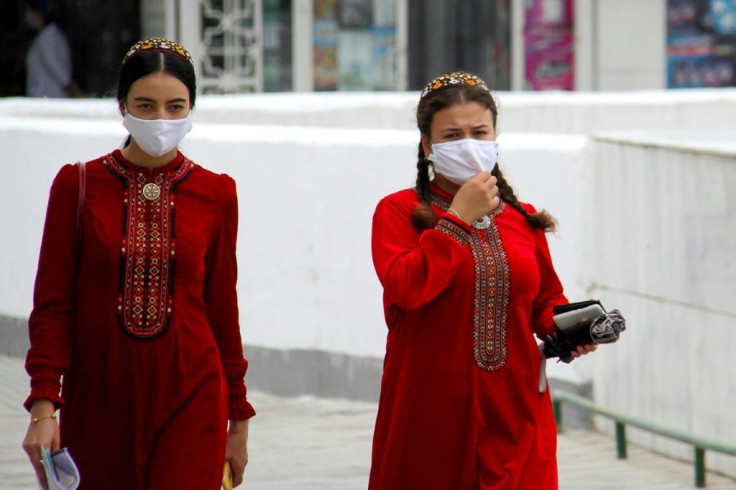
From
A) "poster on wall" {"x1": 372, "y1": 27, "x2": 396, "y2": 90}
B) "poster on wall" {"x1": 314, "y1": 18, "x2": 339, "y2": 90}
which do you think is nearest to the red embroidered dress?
"poster on wall" {"x1": 314, "y1": 18, "x2": 339, "y2": 90}

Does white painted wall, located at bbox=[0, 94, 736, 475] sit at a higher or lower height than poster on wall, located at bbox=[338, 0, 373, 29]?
lower

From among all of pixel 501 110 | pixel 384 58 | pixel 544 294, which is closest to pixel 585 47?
pixel 384 58

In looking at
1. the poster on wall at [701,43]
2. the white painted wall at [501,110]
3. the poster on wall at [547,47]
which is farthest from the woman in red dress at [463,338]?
the poster on wall at [701,43]

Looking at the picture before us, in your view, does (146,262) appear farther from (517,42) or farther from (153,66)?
(517,42)

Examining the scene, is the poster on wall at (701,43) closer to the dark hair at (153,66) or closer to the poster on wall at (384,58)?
the poster on wall at (384,58)

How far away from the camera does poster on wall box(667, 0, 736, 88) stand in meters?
20.8

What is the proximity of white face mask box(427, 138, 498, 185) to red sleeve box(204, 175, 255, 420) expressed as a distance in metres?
0.48

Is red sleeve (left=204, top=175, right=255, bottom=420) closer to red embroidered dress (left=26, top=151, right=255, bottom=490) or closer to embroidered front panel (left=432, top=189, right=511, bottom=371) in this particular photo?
red embroidered dress (left=26, top=151, right=255, bottom=490)

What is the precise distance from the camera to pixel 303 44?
1989 centimetres

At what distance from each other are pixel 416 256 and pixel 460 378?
312mm

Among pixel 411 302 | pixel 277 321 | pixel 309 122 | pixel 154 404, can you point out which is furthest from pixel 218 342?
pixel 309 122

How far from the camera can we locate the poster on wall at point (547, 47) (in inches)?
813

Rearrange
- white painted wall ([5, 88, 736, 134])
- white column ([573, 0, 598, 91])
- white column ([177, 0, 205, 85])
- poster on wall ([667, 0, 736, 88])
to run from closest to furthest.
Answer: white painted wall ([5, 88, 736, 134]) → white column ([177, 0, 205, 85]) → white column ([573, 0, 598, 91]) → poster on wall ([667, 0, 736, 88])

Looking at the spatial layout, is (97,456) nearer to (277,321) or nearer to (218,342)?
(218,342)
